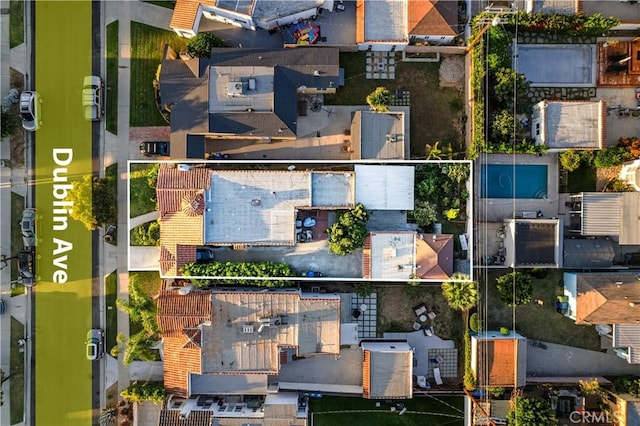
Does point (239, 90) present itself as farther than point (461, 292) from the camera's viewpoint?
No

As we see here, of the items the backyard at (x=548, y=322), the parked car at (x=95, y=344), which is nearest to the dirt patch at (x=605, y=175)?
the backyard at (x=548, y=322)

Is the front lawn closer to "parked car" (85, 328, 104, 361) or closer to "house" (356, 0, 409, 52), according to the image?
"parked car" (85, 328, 104, 361)

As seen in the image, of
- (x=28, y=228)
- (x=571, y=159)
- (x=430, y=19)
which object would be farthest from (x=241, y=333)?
(x=571, y=159)

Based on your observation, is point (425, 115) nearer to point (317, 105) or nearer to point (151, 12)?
point (317, 105)

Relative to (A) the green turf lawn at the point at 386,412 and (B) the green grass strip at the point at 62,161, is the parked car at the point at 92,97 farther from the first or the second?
(A) the green turf lawn at the point at 386,412

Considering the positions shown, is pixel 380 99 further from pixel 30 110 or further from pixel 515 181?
pixel 30 110

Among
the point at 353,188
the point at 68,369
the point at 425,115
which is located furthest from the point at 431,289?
the point at 68,369
